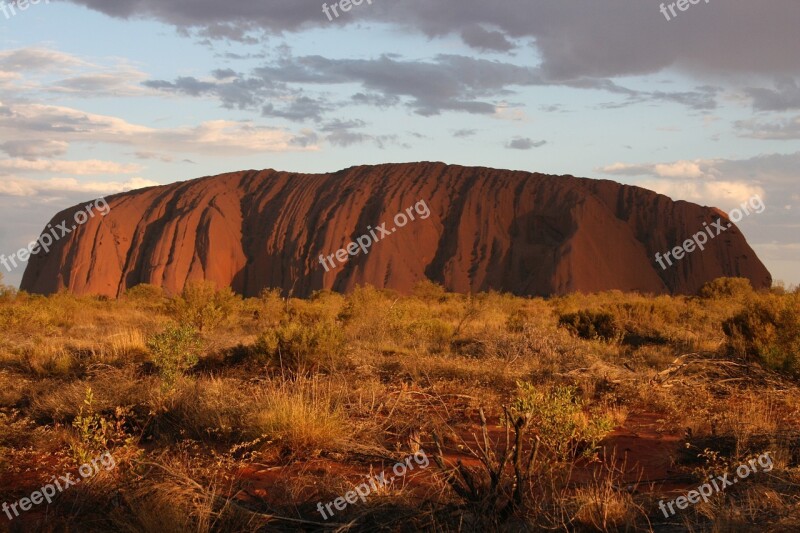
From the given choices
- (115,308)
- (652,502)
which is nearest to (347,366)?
(652,502)

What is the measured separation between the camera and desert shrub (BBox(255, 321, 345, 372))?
917 cm

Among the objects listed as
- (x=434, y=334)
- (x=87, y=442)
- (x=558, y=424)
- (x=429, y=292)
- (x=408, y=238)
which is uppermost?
(x=408, y=238)

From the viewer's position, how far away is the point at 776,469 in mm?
4281

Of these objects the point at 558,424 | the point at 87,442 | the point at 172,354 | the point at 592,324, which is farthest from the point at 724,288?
the point at 87,442

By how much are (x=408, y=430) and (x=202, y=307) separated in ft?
40.0

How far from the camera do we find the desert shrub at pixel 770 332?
8.75 meters

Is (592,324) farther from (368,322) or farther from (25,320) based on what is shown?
(25,320)

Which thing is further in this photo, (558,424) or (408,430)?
(408,430)

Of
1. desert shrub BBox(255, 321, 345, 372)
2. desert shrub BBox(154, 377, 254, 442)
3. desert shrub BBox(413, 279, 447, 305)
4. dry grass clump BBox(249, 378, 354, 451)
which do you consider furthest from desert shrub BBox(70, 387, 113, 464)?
desert shrub BBox(413, 279, 447, 305)

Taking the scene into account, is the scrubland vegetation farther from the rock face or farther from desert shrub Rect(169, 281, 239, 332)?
the rock face

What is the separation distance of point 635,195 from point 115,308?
47.3 metres

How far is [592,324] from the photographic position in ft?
49.0

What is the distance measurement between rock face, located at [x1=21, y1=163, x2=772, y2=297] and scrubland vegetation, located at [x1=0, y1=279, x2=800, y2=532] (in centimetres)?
3869

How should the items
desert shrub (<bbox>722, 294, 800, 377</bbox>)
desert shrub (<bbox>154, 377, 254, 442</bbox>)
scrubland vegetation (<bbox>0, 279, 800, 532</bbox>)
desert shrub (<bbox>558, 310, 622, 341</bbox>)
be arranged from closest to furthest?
1. scrubland vegetation (<bbox>0, 279, 800, 532</bbox>)
2. desert shrub (<bbox>154, 377, 254, 442</bbox>)
3. desert shrub (<bbox>722, 294, 800, 377</bbox>)
4. desert shrub (<bbox>558, 310, 622, 341</bbox>)
